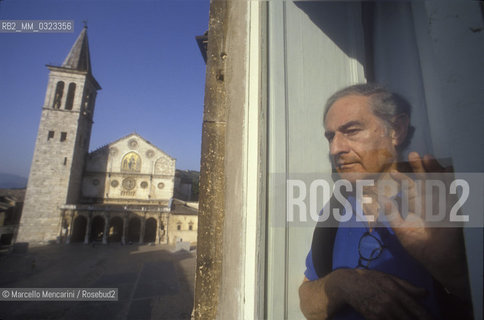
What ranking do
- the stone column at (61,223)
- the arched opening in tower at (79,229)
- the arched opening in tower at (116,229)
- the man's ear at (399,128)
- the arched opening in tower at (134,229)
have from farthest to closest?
the arched opening in tower at (134,229)
the arched opening in tower at (116,229)
the arched opening in tower at (79,229)
the stone column at (61,223)
the man's ear at (399,128)

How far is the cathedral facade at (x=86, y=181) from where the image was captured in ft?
68.8

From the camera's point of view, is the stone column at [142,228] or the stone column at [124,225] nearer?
the stone column at [124,225]

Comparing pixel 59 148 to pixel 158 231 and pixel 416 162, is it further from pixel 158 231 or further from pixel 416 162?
pixel 416 162

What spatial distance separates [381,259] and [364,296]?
143 millimetres

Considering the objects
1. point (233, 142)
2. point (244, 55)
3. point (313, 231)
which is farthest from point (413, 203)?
point (244, 55)

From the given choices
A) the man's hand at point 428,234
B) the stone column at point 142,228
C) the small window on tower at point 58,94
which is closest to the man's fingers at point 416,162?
the man's hand at point 428,234

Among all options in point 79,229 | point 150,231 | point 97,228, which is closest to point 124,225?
point 150,231

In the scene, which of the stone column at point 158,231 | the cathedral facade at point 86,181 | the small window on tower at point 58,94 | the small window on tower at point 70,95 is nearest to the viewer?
the cathedral facade at point 86,181

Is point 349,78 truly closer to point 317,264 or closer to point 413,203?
point 413,203

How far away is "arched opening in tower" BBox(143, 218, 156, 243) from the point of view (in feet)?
74.7

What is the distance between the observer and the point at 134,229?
23094mm

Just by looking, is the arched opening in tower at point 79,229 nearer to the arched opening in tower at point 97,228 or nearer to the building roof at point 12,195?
the arched opening in tower at point 97,228

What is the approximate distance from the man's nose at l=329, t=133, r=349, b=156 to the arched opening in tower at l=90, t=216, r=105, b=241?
2645 centimetres

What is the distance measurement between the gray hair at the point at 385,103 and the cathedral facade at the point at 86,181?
22.6 m
